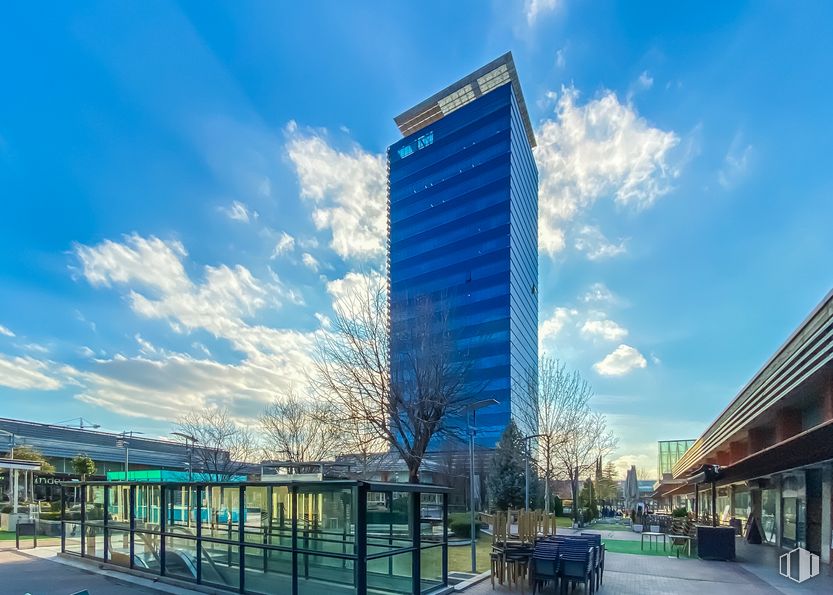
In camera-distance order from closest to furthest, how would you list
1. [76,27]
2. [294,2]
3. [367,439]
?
[76,27], [294,2], [367,439]

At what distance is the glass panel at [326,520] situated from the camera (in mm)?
9172

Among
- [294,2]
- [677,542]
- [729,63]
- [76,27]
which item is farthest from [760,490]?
[76,27]

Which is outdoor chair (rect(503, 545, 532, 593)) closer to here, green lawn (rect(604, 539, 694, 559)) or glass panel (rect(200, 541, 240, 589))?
glass panel (rect(200, 541, 240, 589))

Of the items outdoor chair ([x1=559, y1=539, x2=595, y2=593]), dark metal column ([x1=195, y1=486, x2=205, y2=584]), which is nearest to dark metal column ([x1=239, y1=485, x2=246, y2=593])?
dark metal column ([x1=195, y1=486, x2=205, y2=584])

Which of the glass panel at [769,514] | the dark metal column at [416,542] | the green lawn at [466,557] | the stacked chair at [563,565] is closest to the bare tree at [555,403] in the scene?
the glass panel at [769,514]

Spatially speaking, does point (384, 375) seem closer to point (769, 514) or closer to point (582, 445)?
point (769, 514)

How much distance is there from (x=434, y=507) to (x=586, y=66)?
1635 cm

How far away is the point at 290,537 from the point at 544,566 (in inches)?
191

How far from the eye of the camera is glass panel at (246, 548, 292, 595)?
9.80 m

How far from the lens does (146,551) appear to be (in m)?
12.8

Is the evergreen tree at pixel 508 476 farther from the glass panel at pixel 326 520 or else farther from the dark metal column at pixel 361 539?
the dark metal column at pixel 361 539

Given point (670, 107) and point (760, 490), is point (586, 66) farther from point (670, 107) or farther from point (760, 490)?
point (760, 490)

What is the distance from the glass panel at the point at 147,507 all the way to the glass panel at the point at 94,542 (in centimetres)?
208

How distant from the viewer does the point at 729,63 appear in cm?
1239
